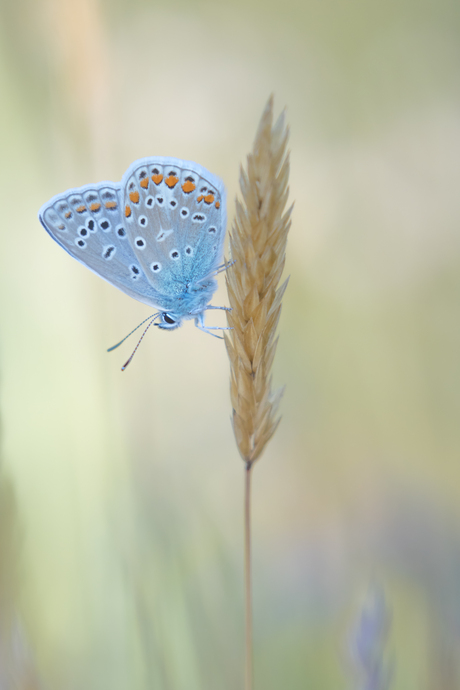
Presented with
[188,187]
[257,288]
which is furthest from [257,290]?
[188,187]

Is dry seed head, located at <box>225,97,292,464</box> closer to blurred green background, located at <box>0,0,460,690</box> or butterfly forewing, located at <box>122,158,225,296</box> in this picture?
butterfly forewing, located at <box>122,158,225,296</box>

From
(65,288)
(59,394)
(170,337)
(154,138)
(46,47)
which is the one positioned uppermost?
(46,47)

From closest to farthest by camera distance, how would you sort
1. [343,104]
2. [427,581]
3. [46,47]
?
[427,581], [46,47], [343,104]

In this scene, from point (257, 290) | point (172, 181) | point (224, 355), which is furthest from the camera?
point (224, 355)

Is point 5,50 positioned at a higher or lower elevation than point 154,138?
higher

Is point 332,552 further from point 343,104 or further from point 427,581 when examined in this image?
point 343,104

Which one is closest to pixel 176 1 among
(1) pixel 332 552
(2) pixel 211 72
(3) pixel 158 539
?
(2) pixel 211 72

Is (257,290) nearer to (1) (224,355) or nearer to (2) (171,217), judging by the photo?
(2) (171,217)
